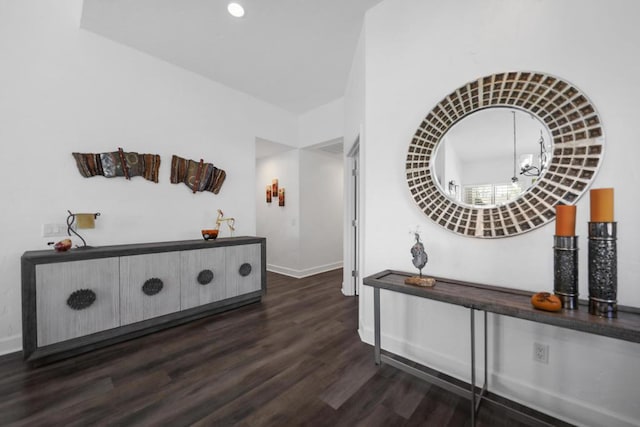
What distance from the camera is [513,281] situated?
5.49ft

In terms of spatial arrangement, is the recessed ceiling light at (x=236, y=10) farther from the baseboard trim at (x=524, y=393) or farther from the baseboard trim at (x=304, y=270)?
the baseboard trim at (x=304, y=270)

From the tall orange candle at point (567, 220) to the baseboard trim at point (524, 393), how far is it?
1020 mm

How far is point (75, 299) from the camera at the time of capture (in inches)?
84.8

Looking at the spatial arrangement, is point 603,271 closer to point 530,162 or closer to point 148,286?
point 530,162

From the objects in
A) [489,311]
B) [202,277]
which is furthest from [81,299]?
[489,311]

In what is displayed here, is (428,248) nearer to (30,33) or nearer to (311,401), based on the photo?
(311,401)

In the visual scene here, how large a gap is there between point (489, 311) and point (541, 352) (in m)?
0.57

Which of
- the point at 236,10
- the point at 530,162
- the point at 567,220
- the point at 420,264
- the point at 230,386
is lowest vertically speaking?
the point at 230,386

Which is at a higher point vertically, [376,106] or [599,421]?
[376,106]

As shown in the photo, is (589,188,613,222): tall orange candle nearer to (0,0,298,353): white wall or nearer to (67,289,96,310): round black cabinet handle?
(67,289,96,310): round black cabinet handle

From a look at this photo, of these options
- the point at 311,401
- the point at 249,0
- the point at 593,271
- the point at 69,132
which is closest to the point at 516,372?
the point at 593,271

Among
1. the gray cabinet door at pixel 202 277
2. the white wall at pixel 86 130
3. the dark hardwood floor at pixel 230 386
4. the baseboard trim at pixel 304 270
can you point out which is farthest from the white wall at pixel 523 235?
the baseboard trim at pixel 304 270

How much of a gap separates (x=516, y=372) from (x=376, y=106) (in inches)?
90.1

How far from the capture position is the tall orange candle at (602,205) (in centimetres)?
123
